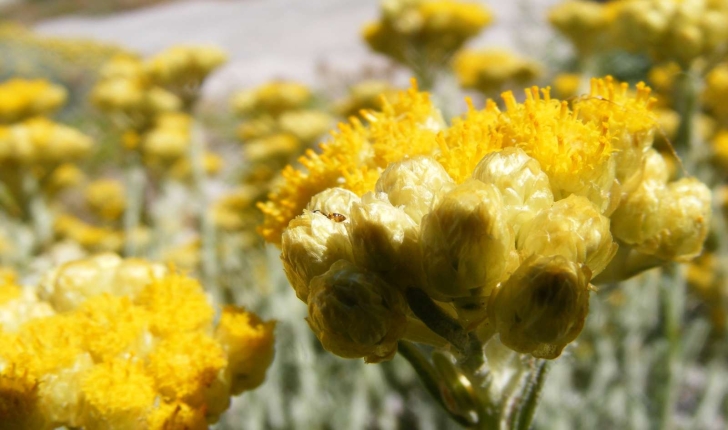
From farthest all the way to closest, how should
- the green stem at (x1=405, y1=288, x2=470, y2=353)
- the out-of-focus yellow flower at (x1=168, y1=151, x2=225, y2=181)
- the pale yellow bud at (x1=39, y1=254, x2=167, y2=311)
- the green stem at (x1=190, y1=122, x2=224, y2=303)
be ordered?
the out-of-focus yellow flower at (x1=168, y1=151, x2=225, y2=181)
the green stem at (x1=190, y1=122, x2=224, y2=303)
the pale yellow bud at (x1=39, y1=254, x2=167, y2=311)
the green stem at (x1=405, y1=288, x2=470, y2=353)

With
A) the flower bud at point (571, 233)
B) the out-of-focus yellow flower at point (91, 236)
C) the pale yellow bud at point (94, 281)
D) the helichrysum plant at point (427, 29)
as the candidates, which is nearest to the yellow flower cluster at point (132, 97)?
the out-of-focus yellow flower at point (91, 236)

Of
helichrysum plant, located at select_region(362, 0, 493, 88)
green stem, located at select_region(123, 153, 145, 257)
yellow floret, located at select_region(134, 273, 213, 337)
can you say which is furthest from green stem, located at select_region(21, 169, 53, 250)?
yellow floret, located at select_region(134, 273, 213, 337)

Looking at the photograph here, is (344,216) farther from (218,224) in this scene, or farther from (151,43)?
(151,43)

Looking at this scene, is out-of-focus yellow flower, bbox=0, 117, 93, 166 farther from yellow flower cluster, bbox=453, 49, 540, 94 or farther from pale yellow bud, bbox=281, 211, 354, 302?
pale yellow bud, bbox=281, 211, 354, 302

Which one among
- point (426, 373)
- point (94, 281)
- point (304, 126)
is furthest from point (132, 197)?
point (426, 373)

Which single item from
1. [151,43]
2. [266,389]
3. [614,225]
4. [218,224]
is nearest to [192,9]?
[151,43]

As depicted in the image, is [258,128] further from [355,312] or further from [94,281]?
[355,312]

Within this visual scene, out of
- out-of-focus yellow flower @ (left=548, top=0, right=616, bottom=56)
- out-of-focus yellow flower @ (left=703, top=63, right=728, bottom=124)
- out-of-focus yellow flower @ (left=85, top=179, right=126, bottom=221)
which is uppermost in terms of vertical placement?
out-of-focus yellow flower @ (left=548, top=0, right=616, bottom=56)

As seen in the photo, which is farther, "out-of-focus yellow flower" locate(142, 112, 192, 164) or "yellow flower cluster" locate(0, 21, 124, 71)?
"yellow flower cluster" locate(0, 21, 124, 71)
